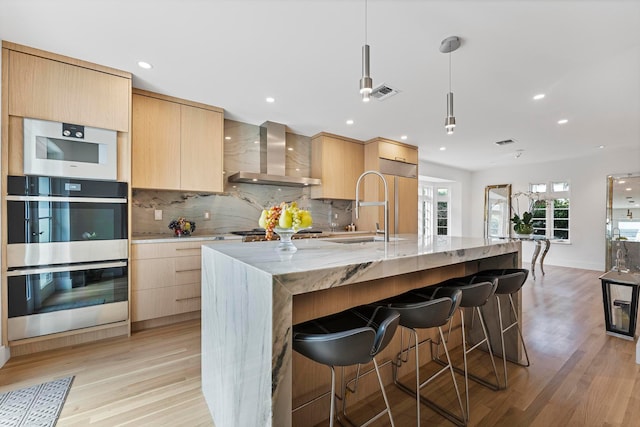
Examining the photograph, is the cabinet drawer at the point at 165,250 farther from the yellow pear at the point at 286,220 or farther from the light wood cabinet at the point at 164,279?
the yellow pear at the point at 286,220

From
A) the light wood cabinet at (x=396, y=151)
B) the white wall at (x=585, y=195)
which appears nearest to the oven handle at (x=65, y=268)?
the light wood cabinet at (x=396, y=151)

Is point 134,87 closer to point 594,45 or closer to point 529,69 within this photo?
point 529,69

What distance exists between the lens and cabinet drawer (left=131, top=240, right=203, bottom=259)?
2.59m

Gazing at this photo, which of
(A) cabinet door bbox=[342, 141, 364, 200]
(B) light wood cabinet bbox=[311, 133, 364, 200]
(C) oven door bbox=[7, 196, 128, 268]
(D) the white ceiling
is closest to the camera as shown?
(D) the white ceiling

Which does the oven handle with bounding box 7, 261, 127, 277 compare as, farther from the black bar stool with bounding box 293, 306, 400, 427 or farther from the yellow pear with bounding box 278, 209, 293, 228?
the black bar stool with bounding box 293, 306, 400, 427

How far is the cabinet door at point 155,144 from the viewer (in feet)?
9.31

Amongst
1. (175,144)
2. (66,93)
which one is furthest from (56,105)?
(175,144)

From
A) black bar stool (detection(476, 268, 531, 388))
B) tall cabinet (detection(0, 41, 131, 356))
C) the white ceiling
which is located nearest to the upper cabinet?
the white ceiling

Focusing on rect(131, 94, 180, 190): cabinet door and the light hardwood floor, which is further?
rect(131, 94, 180, 190): cabinet door

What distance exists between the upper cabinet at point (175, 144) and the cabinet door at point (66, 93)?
36 cm

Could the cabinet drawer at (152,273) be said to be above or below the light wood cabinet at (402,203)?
below

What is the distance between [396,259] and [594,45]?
2.49 meters

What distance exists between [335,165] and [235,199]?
171cm

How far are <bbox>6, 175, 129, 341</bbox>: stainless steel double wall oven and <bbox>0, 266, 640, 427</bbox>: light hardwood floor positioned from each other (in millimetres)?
297
